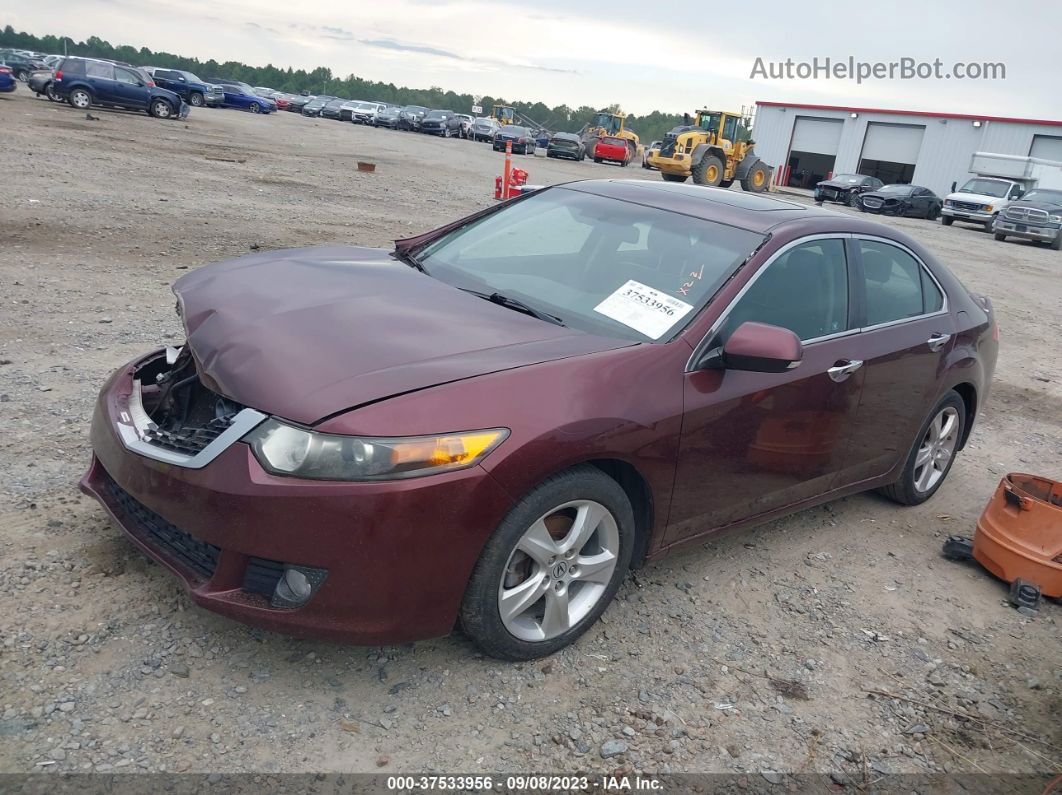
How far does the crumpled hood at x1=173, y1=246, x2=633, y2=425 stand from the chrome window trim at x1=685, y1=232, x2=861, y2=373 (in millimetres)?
317

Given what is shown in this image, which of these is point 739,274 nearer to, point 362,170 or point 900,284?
point 900,284

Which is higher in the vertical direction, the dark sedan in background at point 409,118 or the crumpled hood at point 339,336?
the crumpled hood at point 339,336

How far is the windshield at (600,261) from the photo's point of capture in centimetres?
330

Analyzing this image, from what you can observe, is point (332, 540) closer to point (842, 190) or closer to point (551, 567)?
point (551, 567)

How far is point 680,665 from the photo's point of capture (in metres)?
3.11

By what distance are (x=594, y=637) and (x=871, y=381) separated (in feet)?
5.98

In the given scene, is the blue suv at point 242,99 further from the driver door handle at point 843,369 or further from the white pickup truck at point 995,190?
the driver door handle at point 843,369

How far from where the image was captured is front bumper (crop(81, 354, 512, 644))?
2.43 m

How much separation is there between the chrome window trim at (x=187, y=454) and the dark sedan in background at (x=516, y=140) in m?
39.3

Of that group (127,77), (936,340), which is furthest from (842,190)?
(936,340)

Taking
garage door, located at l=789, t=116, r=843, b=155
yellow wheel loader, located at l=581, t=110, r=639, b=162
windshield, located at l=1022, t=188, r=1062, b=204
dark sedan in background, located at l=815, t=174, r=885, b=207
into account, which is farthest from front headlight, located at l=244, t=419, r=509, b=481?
garage door, located at l=789, t=116, r=843, b=155

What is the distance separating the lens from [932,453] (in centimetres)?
477

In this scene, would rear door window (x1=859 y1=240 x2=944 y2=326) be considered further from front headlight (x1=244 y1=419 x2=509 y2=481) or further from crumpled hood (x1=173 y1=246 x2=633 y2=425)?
front headlight (x1=244 y1=419 x2=509 y2=481)

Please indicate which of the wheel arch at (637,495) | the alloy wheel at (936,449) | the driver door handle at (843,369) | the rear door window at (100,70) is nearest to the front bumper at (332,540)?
the wheel arch at (637,495)
